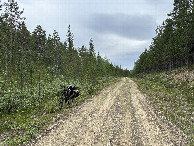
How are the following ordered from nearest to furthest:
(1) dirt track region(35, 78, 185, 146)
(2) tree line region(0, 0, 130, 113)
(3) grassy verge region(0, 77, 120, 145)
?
(1) dirt track region(35, 78, 185, 146) → (3) grassy verge region(0, 77, 120, 145) → (2) tree line region(0, 0, 130, 113)

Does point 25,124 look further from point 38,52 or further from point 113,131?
point 38,52

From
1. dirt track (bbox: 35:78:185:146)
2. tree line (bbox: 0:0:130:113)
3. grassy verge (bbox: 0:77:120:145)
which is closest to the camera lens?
dirt track (bbox: 35:78:185:146)

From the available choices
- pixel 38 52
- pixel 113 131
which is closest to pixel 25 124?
pixel 113 131

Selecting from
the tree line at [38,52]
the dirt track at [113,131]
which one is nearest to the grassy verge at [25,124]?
the dirt track at [113,131]

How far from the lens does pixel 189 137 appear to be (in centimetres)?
798

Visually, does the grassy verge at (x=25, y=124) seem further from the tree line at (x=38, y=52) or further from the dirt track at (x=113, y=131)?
the tree line at (x=38, y=52)

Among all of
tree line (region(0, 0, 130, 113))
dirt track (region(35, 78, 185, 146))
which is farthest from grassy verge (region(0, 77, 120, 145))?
tree line (region(0, 0, 130, 113))

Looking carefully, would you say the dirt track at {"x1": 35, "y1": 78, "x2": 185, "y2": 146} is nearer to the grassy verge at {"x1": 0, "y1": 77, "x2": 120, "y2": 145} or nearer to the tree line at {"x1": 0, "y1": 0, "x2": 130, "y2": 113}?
→ the grassy verge at {"x1": 0, "y1": 77, "x2": 120, "y2": 145}

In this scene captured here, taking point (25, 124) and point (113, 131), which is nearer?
point (113, 131)

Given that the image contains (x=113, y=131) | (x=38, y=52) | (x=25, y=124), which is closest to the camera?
(x=113, y=131)

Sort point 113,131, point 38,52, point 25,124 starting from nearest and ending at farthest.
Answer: point 113,131 < point 25,124 < point 38,52

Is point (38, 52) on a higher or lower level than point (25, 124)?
higher

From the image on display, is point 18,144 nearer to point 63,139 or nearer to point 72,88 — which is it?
point 63,139

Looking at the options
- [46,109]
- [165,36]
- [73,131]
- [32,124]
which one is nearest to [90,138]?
[73,131]
